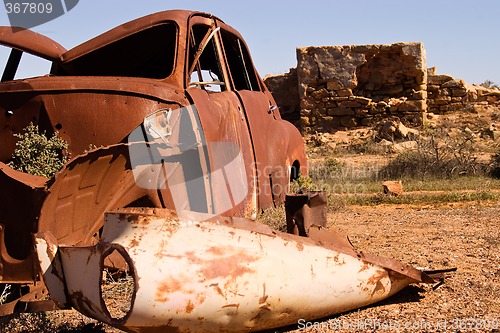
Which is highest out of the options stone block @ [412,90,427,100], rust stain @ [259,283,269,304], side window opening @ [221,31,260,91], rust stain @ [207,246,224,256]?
side window opening @ [221,31,260,91]

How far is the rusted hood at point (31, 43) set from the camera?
4883 mm

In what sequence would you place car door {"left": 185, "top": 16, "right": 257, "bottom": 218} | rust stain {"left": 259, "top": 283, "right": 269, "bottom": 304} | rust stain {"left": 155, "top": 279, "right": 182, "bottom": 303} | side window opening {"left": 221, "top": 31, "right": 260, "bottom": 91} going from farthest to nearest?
side window opening {"left": 221, "top": 31, "right": 260, "bottom": 91}, car door {"left": 185, "top": 16, "right": 257, "bottom": 218}, rust stain {"left": 259, "top": 283, "right": 269, "bottom": 304}, rust stain {"left": 155, "top": 279, "right": 182, "bottom": 303}

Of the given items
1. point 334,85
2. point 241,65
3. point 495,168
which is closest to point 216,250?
point 241,65

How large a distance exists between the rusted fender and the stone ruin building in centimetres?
1350

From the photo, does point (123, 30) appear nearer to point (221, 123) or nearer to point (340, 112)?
point (221, 123)

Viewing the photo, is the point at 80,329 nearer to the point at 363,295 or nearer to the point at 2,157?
the point at 2,157

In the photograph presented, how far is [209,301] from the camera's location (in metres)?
2.81

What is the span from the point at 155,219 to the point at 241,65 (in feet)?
13.2

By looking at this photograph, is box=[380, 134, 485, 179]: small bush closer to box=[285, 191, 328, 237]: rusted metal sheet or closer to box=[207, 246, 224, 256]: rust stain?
box=[285, 191, 328, 237]: rusted metal sheet

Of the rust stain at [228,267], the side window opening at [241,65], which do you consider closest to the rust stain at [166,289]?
the rust stain at [228,267]

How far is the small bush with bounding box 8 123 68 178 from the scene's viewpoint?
3.71 meters

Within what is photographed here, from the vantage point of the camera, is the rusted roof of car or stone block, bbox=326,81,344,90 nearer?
the rusted roof of car

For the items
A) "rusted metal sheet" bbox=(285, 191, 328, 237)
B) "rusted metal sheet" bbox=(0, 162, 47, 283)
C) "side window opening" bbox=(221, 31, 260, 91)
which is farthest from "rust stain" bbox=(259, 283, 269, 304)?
"side window opening" bbox=(221, 31, 260, 91)

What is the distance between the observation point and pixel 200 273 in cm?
279
